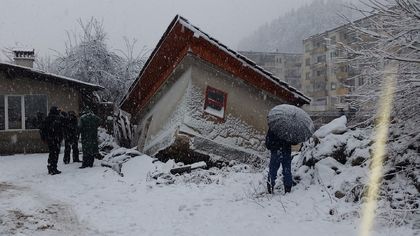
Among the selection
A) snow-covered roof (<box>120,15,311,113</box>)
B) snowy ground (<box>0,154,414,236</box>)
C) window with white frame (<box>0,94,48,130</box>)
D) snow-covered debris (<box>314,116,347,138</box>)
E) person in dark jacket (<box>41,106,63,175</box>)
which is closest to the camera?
snowy ground (<box>0,154,414,236</box>)

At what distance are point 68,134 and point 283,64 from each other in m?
85.4

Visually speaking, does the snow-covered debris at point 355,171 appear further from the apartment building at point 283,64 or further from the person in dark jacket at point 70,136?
the apartment building at point 283,64

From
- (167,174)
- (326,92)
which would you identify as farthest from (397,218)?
(326,92)

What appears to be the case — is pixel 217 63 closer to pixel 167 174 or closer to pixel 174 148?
pixel 174 148

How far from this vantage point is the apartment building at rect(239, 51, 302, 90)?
92.6 m

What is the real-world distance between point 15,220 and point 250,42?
525 ft

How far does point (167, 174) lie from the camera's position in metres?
9.68

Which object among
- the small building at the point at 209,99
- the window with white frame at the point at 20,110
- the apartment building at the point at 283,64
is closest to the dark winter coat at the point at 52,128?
the small building at the point at 209,99

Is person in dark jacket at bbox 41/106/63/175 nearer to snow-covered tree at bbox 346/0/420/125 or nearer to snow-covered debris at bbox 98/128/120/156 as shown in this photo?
snow-covered debris at bbox 98/128/120/156

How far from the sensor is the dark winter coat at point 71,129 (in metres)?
13.2

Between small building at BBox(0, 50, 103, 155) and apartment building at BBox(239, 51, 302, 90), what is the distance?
77.3 m

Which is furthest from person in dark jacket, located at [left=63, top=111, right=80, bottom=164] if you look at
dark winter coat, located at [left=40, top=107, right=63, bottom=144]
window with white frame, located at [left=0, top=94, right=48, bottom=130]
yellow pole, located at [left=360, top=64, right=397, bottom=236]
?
yellow pole, located at [left=360, top=64, right=397, bottom=236]

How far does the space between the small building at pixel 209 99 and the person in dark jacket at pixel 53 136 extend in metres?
2.90

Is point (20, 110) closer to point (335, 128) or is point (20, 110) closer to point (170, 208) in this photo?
point (170, 208)
